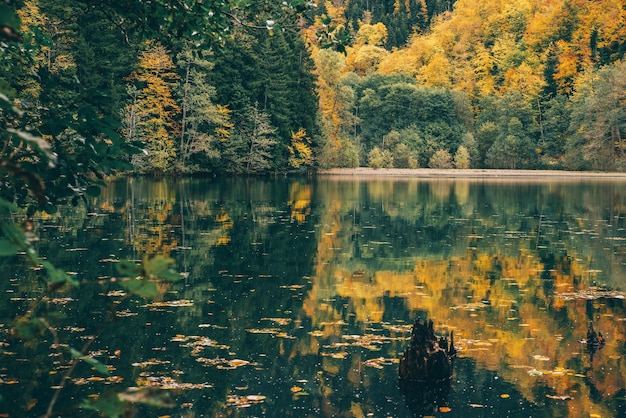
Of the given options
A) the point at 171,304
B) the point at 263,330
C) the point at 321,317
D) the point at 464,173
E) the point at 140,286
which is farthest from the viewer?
the point at 464,173

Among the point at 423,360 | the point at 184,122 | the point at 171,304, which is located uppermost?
the point at 184,122

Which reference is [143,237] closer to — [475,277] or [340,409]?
[475,277]

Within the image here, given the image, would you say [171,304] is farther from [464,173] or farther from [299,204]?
[464,173]

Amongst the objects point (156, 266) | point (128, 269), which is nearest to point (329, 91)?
point (128, 269)

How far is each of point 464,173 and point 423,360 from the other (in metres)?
73.0

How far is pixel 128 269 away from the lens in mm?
2258

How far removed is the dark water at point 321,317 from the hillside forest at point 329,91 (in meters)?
3.02

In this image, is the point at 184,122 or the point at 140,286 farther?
the point at 184,122

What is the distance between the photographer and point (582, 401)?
7684mm

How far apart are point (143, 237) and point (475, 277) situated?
350 inches

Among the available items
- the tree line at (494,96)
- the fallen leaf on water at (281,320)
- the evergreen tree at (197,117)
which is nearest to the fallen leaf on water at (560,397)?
the fallen leaf on water at (281,320)

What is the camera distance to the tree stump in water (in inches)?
326

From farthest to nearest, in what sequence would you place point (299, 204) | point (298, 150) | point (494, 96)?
point (494, 96) → point (298, 150) → point (299, 204)

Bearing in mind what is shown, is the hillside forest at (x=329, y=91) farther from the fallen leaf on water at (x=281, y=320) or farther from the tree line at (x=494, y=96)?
the fallen leaf on water at (x=281, y=320)
